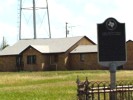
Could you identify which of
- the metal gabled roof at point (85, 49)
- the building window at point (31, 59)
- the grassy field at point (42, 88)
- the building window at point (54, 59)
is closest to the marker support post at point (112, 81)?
the grassy field at point (42, 88)

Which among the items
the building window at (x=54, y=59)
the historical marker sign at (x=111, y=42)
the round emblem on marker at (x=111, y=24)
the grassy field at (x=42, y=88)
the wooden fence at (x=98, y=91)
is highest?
the round emblem on marker at (x=111, y=24)

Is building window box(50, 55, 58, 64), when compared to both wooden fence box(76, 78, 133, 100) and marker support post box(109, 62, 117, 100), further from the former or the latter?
wooden fence box(76, 78, 133, 100)

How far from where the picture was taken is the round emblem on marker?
60.4ft

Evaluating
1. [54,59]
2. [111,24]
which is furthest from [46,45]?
[111,24]

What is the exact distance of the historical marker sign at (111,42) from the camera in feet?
60.1

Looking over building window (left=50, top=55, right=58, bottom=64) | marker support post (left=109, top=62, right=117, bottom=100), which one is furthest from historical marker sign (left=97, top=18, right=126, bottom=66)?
building window (left=50, top=55, right=58, bottom=64)

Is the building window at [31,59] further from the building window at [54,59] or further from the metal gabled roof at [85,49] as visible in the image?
the metal gabled roof at [85,49]

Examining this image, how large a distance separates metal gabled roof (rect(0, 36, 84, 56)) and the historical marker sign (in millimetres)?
59339

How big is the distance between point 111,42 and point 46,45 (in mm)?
64690

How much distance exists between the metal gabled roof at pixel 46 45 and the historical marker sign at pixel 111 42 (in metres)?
59.3

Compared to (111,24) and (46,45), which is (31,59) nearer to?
(46,45)

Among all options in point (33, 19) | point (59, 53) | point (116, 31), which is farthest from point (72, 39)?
point (116, 31)

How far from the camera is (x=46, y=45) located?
82.8 m

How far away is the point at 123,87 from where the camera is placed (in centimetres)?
1741
